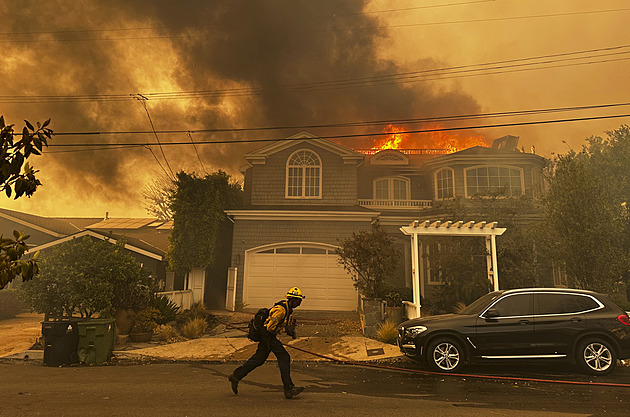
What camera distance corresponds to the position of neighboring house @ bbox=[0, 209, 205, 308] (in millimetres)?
17953

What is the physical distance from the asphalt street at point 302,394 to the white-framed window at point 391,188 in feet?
50.0

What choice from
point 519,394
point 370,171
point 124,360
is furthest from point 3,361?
point 370,171

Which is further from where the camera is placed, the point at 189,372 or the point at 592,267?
the point at 592,267

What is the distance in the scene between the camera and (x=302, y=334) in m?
12.5

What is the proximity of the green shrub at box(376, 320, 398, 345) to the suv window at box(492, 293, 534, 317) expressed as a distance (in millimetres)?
3210

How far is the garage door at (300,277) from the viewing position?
1797 centimetres

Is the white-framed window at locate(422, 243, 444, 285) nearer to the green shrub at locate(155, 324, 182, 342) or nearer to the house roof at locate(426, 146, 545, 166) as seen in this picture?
the house roof at locate(426, 146, 545, 166)

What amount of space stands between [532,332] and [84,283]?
35.0 feet

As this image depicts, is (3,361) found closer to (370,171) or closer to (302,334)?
(302,334)

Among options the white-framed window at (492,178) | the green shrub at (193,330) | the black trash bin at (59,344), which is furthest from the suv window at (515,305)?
the white-framed window at (492,178)

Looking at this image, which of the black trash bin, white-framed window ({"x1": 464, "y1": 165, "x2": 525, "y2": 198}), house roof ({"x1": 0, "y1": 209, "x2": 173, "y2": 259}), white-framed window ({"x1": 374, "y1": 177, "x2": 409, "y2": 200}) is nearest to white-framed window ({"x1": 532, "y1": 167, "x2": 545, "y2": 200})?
white-framed window ({"x1": 464, "y1": 165, "x2": 525, "y2": 198})

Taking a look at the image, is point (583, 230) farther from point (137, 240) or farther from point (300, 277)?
point (137, 240)

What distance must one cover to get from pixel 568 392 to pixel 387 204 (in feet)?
51.8

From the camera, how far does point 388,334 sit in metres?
11.1
